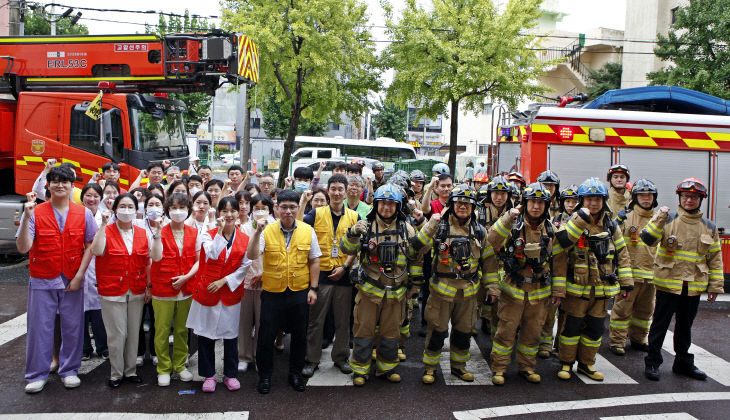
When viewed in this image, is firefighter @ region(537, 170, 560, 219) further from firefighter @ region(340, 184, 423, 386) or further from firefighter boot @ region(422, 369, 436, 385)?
firefighter boot @ region(422, 369, 436, 385)

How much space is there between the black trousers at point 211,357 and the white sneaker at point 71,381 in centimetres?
107

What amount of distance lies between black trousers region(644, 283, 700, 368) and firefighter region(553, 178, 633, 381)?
1.74ft

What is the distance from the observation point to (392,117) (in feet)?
201

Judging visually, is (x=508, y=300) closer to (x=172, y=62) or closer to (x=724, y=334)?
(x=724, y=334)

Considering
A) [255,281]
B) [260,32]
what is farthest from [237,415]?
[260,32]

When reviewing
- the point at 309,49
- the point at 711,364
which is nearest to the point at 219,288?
the point at 711,364

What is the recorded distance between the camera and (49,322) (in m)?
4.94

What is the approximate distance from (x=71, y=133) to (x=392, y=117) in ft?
173

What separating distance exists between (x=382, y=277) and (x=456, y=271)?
0.68 m

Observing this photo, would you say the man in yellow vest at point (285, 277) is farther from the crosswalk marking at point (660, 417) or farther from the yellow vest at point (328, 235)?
the crosswalk marking at point (660, 417)

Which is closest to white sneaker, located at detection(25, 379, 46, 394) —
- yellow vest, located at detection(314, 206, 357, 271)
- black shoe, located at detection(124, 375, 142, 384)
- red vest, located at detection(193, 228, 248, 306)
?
black shoe, located at detection(124, 375, 142, 384)

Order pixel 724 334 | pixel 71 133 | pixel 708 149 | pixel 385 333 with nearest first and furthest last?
pixel 385 333 < pixel 724 334 < pixel 708 149 < pixel 71 133

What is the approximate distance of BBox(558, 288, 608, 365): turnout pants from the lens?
5.46 metres

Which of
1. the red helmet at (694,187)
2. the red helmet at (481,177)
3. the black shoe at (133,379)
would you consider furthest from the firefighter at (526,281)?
the red helmet at (481,177)
